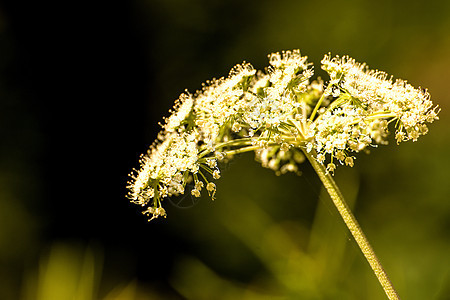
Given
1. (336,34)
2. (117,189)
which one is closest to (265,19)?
(336,34)

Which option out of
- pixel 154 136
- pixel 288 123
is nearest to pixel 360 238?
pixel 288 123

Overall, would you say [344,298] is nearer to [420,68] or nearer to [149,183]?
[149,183]

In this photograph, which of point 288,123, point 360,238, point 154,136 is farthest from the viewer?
point 154,136

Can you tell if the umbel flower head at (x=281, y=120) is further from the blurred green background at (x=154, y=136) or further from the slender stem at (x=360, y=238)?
the blurred green background at (x=154, y=136)

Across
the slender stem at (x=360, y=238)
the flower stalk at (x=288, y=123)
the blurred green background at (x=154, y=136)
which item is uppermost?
the blurred green background at (x=154, y=136)

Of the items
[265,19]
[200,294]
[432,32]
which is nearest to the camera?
[200,294]

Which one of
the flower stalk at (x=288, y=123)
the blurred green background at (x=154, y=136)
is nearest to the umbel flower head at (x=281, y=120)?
the flower stalk at (x=288, y=123)

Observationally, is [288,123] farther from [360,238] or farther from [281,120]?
[360,238]
